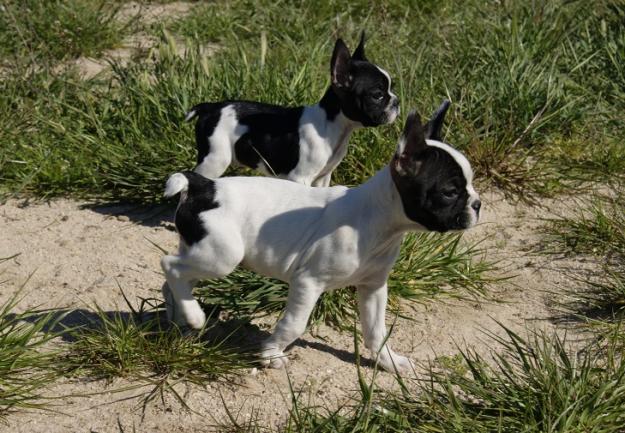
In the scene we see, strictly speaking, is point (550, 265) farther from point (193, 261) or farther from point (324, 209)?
point (193, 261)

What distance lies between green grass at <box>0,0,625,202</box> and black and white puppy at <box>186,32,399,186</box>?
0.60 m

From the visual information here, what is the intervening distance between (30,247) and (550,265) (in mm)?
3480

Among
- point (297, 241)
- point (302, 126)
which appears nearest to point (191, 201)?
point (297, 241)

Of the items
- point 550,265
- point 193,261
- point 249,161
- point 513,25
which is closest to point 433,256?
point 550,265

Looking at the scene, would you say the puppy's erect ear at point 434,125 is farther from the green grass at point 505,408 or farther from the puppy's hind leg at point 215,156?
the puppy's hind leg at point 215,156

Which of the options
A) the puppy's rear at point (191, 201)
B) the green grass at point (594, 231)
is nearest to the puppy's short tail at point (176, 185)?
the puppy's rear at point (191, 201)

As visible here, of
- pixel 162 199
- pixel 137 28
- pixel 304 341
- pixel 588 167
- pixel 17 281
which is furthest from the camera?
pixel 137 28

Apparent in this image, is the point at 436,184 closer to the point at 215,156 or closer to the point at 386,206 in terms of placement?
the point at 386,206

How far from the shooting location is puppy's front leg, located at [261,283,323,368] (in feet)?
16.0

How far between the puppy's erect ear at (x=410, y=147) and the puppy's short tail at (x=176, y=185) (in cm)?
110

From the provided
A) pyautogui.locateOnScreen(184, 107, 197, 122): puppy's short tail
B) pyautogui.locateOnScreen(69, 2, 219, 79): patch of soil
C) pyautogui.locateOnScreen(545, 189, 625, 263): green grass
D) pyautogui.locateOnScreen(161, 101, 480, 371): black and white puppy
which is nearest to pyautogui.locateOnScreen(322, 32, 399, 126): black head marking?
pyautogui.locateOnScreen(184, 107, 197, 122): puppy's short tail

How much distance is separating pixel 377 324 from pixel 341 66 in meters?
1.90

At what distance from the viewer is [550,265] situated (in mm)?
6621

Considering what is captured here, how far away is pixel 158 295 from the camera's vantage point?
6.05 meters
